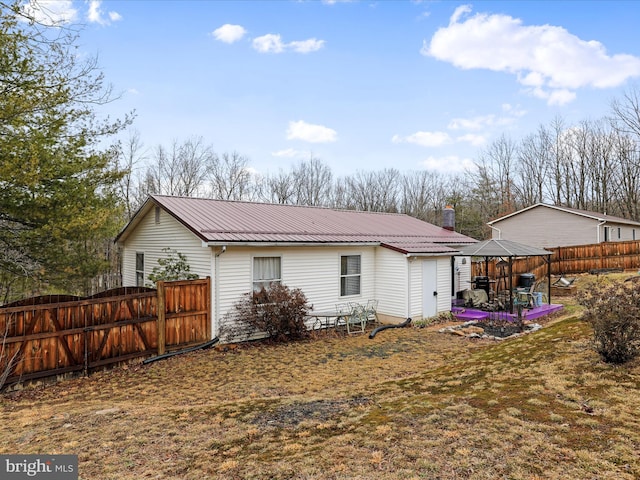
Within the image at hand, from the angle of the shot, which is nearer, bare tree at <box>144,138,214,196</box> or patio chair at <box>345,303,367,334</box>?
patio chair at <box>345,303,367,334</box>

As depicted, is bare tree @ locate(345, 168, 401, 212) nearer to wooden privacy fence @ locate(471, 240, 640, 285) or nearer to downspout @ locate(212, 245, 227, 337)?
wooden privacy fence @ locate(471, 240, 640, 285)

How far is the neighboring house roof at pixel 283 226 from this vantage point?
427 inches

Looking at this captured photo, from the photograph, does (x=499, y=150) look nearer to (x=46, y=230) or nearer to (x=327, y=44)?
(x=327, y=44)

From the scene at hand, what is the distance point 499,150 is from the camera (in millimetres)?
43125

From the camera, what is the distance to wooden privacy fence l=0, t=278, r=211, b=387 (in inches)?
283

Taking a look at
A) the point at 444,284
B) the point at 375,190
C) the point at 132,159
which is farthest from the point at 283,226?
the point at 375,190

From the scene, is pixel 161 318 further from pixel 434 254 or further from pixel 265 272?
pixel 434 254

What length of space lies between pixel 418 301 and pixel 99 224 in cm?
998

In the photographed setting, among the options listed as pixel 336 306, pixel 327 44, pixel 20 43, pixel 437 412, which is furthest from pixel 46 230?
pixel 327 44

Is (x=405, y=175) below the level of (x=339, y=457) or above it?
above

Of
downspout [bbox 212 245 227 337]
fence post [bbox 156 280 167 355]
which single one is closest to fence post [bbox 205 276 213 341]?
downspout [bbox 212 245 227 337]

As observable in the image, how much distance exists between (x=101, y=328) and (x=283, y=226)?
6043 mm
